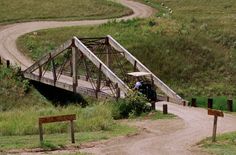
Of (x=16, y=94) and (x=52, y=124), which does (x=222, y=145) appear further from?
(x=16, y=94)

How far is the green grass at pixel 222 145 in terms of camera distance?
69.0 ft

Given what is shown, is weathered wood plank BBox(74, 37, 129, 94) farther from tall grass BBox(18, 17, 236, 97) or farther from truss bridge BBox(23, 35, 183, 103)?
tall grass BBox(18, 17, 236, 97)

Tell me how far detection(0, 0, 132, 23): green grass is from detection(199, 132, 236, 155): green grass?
4975 cm

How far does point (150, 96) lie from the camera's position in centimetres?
3656

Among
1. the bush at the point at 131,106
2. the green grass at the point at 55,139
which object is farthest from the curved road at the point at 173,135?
the bush at the point at 131,106

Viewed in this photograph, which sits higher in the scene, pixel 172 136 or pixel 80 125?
pixel 80 125

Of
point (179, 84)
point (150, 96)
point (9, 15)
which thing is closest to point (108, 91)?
point (150, 96)

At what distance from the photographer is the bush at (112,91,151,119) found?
32534mm

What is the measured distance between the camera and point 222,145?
22.3 m

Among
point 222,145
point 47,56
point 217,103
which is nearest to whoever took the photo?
point 222,145

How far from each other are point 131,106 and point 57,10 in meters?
45.8

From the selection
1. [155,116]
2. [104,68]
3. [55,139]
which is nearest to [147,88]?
[104,68]

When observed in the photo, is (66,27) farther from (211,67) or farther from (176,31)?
(211,67)

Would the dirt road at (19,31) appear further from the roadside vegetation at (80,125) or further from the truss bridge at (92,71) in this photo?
the roadside vegetation at (80,125)
